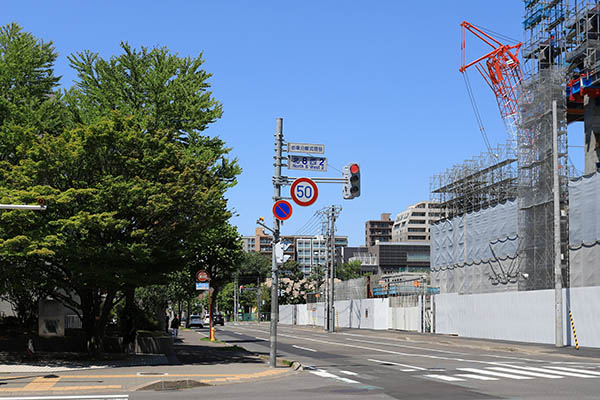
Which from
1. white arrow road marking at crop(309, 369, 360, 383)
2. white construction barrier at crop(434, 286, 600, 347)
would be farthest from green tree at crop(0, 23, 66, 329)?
white construction barrier at crop(434, 286, 600, 347)

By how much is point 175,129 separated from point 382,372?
14251 mm

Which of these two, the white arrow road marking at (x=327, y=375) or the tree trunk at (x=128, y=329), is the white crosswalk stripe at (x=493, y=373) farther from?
the tree trunk at (x=128, y=329)

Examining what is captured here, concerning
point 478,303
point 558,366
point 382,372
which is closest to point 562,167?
point 478,303

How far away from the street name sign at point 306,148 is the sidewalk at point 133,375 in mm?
6680

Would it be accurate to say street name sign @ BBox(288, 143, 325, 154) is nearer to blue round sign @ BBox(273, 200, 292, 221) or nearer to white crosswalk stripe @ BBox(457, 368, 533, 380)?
blue round sign @ BBox(273, 200, 292, 221)

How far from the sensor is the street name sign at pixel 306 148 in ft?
72.6

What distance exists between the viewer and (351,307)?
246 feet

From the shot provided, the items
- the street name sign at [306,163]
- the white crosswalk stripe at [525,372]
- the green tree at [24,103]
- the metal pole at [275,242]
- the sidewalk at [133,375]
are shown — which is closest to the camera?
the sidewalk at [133,375]

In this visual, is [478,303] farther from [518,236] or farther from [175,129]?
[175,129]

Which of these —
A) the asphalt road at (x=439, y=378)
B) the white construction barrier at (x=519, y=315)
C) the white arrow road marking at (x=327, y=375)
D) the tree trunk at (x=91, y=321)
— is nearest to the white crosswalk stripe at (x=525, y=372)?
the asphalt road at (x=439, y=378)

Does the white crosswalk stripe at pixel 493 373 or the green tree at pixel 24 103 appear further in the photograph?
the green tree at pixel 24 103

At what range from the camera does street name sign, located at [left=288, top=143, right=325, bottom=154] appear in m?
22.1

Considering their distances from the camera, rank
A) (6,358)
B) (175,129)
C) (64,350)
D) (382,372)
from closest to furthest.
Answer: (382,372), (6,358), (64,350), (175,129)

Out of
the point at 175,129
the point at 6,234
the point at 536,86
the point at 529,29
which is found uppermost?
the point at 529,29
